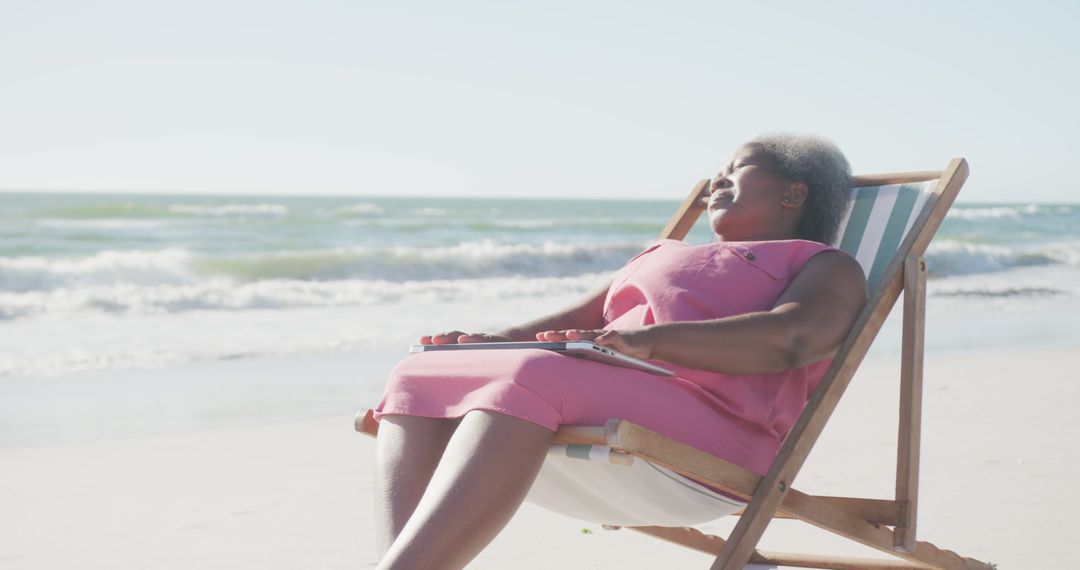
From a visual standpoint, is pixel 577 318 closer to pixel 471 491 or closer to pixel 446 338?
pixel 446 338

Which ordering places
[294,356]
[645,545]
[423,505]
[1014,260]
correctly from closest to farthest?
[423,505] → [645,545] → [294,356] → [1014,260]

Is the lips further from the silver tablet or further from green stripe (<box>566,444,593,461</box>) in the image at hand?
green stripe (<box>566,444,593,461</box>)

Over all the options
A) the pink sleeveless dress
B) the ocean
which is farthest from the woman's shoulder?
the ocean

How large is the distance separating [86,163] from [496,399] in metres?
59.3

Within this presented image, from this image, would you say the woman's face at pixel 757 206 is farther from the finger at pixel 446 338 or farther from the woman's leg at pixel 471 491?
the woman's leg at pixel 471 491

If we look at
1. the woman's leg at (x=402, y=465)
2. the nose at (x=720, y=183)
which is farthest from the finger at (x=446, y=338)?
the nose at (x=720, y=183)

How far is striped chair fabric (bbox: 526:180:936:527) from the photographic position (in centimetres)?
226

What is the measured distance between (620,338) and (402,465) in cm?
49

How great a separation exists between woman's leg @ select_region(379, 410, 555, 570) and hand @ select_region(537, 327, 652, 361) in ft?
0.64

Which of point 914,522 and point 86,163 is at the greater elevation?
point 86,163

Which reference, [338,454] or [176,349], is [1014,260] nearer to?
[176,349]

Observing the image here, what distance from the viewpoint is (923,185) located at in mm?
3107

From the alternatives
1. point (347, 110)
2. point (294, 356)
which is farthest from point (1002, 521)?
point (347, 110)

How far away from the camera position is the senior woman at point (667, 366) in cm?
209
